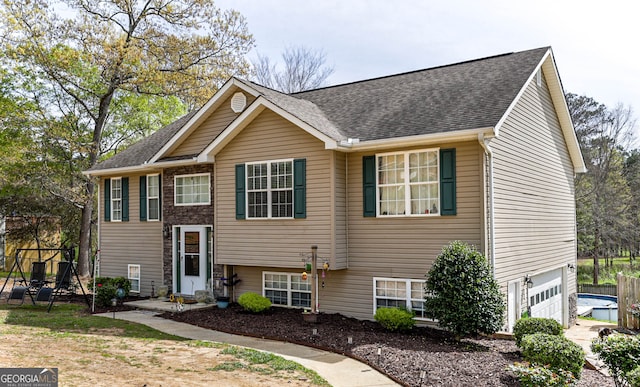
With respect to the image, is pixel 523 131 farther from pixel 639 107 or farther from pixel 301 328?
pixel 639 107

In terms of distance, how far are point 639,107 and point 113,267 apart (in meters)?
35.0

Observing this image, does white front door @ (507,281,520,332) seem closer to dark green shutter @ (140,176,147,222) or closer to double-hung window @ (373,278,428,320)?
double-hung window @ (373,278,428,320)

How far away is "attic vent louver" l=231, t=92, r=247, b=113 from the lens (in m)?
14.5

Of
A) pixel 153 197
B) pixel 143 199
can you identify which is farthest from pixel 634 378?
pixel 143 199

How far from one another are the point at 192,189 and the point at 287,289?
4444 millimetres

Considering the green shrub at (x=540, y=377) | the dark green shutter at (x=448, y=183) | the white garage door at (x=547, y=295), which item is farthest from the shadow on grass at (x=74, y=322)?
the white garage door at (x=547, y=295)

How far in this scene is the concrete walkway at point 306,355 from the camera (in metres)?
7.61

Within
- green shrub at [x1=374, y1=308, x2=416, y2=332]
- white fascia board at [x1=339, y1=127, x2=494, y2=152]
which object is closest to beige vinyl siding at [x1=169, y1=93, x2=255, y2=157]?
white fascia board at [x1=339, y1=127, x2=494, y2=152]

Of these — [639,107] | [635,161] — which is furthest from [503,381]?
[635,161]

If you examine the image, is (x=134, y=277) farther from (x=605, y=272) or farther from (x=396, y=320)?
(x=605, y=272)

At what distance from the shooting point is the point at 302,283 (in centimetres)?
1325

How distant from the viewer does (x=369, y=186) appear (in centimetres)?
1202

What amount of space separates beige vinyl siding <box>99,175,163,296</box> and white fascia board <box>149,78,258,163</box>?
243 cm

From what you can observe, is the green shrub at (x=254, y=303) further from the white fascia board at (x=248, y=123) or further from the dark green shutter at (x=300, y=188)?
the white fascia board at (x=248, y=123)
